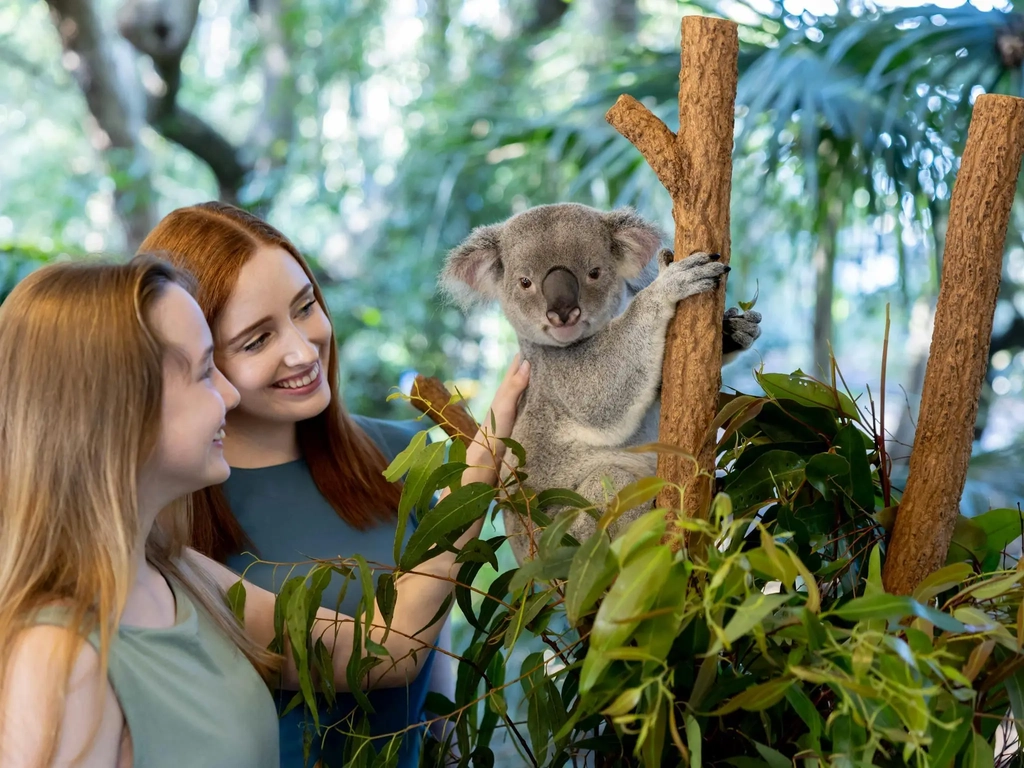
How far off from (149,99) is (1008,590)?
5042 mm

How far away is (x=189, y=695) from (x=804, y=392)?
2.41 ft

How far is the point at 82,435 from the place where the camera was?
3.02ft

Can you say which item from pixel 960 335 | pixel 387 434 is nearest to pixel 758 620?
pixel 960 335

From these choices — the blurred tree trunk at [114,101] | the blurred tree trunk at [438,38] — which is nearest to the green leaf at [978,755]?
the blurred tree trunk at [114,101]

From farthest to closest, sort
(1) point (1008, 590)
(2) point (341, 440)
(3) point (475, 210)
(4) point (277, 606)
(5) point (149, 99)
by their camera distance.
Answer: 1. (5) point (149, 99)
2. (3) point (475, 210)
3. (2) point (341, 440)
4. (4) point (277, 606)
5. (1) point (1008, 590)

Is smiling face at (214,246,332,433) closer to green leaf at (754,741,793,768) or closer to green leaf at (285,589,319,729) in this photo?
green leaf at (285,589,319,729)

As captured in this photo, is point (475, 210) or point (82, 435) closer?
Answer: point (82, 435)

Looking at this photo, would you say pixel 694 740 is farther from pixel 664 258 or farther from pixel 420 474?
pixel 664 258

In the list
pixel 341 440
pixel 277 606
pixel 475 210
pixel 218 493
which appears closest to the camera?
pixel 277 606

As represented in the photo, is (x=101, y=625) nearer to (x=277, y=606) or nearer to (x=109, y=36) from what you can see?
(x=277, y=606)

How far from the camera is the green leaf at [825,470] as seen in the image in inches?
38.6

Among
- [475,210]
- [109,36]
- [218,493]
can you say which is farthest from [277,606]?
[109,36]

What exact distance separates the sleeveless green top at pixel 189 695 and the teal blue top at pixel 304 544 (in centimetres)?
39

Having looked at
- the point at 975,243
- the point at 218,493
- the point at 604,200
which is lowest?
the point at 218,493
